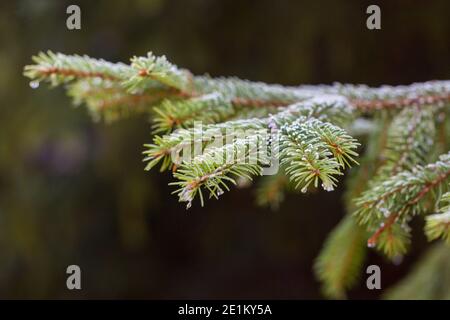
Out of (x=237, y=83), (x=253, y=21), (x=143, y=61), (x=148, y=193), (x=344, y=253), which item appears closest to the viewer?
(x=143, y=61)

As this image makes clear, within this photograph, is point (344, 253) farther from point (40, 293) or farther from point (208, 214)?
point (40, 293)

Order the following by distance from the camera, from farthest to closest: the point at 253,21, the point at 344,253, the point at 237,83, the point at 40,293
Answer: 1. the point at 40,293
2. the point at 253,21
3. the point at 344,253
4. the point at 237,83

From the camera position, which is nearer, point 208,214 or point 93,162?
point 93,162

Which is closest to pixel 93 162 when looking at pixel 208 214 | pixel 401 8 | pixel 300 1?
pixel 208 214

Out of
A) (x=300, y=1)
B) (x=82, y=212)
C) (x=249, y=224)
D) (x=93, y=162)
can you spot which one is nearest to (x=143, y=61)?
(x=300, y=1)

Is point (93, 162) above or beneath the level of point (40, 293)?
above

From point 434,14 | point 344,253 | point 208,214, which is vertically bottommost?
point 344,253

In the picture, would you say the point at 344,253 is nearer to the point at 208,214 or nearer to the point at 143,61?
the point at 143,61
